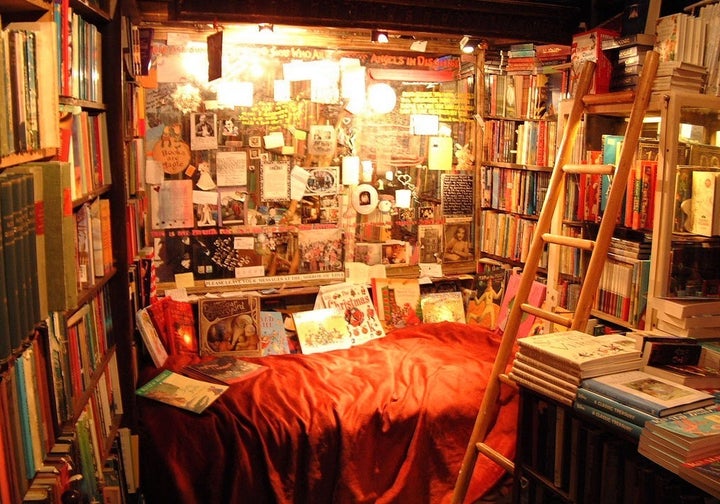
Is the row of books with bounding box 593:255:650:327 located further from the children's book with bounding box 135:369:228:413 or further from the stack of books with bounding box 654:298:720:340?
the children's book with bounding box 135:369:228:413

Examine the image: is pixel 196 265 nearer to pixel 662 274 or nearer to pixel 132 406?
pixel 132 406

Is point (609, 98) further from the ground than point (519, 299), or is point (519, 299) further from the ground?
point (609, 98)

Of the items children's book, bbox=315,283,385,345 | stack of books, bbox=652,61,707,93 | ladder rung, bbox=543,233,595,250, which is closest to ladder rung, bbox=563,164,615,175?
ladder rung, bbox=543,233,595,250

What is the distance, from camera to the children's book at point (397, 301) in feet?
14.9

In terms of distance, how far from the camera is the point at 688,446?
1.93 metres

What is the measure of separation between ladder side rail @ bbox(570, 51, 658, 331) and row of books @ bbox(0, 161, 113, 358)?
6.36ft

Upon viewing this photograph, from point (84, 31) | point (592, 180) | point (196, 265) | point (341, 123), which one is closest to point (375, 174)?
point (341, 123)

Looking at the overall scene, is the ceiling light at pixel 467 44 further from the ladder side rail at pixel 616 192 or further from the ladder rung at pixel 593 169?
the ladder side rail at pixel 616 192

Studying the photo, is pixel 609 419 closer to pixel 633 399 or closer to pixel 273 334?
pixel 633 399

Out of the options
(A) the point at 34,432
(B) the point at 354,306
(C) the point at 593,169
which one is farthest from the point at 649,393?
(B) the point at 354,306

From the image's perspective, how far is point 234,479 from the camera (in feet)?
10.3

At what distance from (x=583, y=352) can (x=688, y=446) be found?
22.0 inches

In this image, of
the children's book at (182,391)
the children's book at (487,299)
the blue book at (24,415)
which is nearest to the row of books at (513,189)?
the children's book at (487,299)

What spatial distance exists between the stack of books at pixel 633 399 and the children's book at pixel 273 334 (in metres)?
2.24
